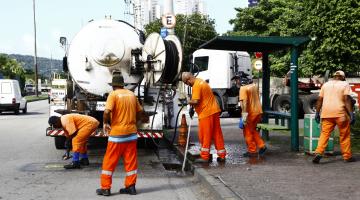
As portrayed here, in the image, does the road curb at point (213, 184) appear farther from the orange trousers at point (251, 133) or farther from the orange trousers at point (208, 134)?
the orange trousers at point (251, 133)

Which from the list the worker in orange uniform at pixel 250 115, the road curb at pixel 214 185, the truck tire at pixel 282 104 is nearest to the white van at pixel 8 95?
the truck tire at pixel 282 104

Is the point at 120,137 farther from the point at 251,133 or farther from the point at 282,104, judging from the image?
the point at 282,104

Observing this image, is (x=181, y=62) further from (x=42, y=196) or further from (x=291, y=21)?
(x=291, y=21)

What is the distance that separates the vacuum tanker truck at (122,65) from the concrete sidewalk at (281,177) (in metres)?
2.05

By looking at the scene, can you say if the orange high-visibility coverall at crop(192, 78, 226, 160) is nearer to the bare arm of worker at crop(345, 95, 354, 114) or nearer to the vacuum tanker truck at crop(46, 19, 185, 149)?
the vacuum tanker truck at crop(46, 19, 185, 149)

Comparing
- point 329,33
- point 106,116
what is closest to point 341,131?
point 106,116

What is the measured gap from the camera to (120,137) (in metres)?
7.95

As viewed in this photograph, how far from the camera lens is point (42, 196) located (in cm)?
791

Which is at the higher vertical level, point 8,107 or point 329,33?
point 329,33

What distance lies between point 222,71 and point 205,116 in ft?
45.4

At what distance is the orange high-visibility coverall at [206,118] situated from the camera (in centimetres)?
1022

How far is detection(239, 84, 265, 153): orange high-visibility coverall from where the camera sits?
11086 millimetres

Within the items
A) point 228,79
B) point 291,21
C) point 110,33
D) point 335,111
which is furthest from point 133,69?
point 291,21

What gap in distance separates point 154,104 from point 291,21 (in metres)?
25.1
